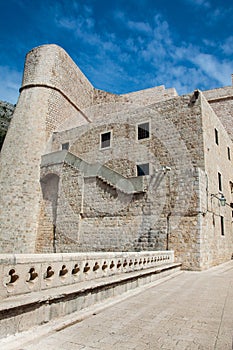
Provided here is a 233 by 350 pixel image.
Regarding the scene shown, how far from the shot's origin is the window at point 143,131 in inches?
593

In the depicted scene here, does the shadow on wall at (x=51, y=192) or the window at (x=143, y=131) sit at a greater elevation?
the window at (x=143, y=131)

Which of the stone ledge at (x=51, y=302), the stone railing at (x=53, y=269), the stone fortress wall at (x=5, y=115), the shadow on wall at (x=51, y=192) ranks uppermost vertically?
the stone fortress wall at (x=5, y=115)

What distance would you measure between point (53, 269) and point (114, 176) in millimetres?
9063

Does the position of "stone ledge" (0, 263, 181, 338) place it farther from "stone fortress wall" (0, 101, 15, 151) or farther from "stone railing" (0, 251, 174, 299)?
"stone fortress wall" (0, 101, 15, 151)

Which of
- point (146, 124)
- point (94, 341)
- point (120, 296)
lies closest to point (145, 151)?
point (146, 124)

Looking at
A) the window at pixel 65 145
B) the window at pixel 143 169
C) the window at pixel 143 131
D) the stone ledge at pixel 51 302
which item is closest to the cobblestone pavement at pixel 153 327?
the stone ledge at pixel 51 302

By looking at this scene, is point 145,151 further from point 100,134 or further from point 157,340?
point 157,340

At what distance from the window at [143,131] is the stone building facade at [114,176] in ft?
0.19

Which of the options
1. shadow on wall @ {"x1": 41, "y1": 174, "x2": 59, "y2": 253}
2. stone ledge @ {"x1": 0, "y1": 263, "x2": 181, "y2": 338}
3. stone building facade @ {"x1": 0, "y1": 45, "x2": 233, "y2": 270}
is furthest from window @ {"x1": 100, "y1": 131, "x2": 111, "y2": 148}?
stone ledge @ {"x1": 0, "y1": 263, "x2": 181, "y2": 338}

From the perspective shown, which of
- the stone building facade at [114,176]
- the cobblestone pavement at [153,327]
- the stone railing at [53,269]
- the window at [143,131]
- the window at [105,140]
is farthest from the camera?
the window at [105,140]

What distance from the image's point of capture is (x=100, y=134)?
16953 millimetres

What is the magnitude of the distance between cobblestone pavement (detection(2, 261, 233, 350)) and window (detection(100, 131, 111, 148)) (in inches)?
463

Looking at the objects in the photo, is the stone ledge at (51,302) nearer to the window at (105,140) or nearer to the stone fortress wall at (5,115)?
the window at (105,140)

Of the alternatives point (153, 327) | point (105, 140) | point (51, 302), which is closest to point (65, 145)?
point (105, 140)
